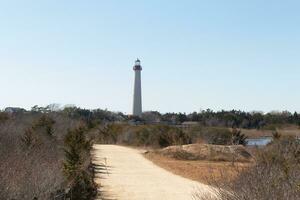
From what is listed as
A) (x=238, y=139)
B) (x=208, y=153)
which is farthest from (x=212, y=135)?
(x=208, y=153)

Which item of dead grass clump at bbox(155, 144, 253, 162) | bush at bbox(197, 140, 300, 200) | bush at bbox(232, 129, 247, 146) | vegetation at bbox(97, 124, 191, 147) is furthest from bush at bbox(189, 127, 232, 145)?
bush at bbox(197, 140, 300, 200)

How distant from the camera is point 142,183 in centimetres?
2250

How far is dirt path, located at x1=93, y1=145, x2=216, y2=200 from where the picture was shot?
18.6 meters

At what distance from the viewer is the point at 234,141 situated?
53.3 meters

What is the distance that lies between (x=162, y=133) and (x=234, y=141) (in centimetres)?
785

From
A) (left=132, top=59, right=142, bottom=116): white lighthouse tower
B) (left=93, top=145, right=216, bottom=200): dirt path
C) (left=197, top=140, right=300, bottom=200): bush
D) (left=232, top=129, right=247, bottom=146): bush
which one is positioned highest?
(left=132, top=59, right=142, bottom=116): white lighthouse tower

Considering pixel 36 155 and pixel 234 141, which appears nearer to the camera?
pixel 36 155

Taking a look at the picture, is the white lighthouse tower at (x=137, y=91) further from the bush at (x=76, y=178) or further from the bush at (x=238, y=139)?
the bush at (x=76, y=178)

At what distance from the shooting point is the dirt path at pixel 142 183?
1861cm

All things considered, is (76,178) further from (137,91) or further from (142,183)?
(137,91)

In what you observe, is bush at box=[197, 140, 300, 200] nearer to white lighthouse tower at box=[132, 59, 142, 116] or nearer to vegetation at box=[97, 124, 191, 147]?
vegetation at box=[97, 124, 191, 147]

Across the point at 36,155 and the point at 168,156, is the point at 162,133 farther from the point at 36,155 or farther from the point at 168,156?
the point at 36,155

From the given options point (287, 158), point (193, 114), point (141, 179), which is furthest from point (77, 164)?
point (193, 114)

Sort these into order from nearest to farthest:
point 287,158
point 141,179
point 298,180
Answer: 1. point 298,180
2. point 287,158
3. point 141,179
